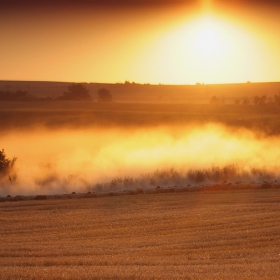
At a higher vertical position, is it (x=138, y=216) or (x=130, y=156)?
(x=130, y=156)

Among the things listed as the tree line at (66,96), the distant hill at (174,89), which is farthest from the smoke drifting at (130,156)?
the distant hill at (174,89)

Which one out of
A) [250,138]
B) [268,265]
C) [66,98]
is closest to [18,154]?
[250,138]

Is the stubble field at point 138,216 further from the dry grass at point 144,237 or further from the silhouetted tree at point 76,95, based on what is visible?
the silhouetted tree at point 76,95

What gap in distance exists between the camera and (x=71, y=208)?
21.5m

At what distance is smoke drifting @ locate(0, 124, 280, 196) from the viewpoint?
31938 millimetres

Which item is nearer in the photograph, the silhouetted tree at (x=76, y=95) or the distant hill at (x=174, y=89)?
the silhouetted tree at (x=76, y=95)

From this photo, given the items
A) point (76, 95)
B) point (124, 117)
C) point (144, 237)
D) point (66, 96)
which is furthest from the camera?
point (76, 95)

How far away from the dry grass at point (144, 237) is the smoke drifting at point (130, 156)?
7.62 m

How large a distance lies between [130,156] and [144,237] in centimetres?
2639

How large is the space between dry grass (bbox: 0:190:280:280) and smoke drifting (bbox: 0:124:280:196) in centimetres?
762

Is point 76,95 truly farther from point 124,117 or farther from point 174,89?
point 174,89

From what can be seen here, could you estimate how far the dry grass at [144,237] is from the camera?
11586 mm

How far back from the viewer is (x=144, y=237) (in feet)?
52.9

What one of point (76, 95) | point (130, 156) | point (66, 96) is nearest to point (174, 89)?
point (76, 95)
